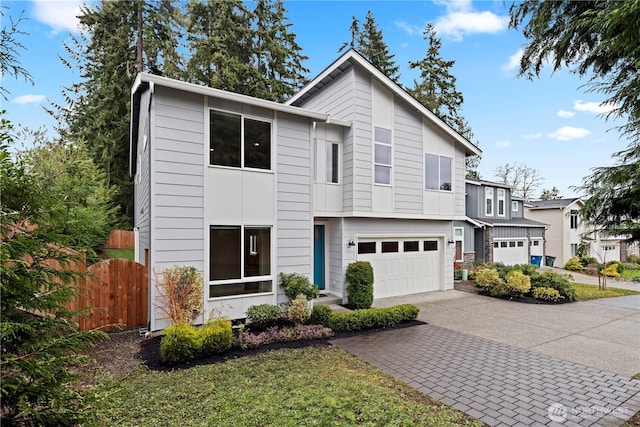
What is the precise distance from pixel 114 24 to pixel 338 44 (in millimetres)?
15768

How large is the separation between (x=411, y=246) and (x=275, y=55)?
54.0 feet

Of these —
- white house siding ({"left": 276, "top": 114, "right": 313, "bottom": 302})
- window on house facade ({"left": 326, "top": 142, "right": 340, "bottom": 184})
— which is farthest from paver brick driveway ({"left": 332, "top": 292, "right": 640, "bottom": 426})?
window on house facade ({"left": 326, "top": 142, "right": 340, "bottom": 184})

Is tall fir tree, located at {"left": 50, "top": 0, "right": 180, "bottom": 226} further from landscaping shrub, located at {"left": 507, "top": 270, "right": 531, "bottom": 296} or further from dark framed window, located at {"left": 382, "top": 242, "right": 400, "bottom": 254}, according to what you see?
landscaping shrub, located at {"left": 507, "top": 270, "right": 531, "bottom": 296}

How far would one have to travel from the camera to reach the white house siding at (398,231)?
10.3 m

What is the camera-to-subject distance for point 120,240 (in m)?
17.5

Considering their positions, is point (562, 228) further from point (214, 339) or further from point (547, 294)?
point (214, 339)

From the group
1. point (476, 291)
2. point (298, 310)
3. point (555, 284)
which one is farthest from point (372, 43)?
point (298, 310)

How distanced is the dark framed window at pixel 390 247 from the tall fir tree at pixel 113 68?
52.0 feet

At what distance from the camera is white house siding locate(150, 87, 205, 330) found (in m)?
6.84

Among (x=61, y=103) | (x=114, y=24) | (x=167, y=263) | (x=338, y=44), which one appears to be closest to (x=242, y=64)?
(x=114, y=24)

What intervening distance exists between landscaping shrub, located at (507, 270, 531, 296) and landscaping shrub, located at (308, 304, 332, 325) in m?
7.82

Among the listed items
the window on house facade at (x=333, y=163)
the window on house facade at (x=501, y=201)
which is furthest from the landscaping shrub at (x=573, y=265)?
the window on house facade at (x=333, y=163)

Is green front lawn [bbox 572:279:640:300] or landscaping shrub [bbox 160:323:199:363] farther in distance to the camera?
green front lawn [bbox 572:279:640:300]

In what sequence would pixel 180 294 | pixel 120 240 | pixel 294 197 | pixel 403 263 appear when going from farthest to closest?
pixel 120 240 → pixel 403 263 → pixel 294 197 → pixel 180 294
